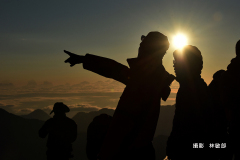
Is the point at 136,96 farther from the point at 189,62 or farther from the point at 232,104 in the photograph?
the point at 232,104

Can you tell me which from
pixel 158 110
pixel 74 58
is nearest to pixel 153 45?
pixel 158 110

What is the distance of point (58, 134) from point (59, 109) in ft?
3.45

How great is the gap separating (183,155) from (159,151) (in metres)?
169

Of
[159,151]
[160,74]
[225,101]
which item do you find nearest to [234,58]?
[225,101]

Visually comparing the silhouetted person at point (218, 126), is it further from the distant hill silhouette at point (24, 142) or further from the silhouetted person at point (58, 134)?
the distant hill silhouette at point (24, 142)

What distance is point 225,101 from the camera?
17.5 feet

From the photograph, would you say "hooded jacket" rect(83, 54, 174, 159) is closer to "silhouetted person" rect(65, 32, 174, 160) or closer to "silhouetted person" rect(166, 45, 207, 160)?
"silhouetted person" rect(65, 32, 174, 160)

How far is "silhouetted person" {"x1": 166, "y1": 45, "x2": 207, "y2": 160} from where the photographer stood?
177 inches

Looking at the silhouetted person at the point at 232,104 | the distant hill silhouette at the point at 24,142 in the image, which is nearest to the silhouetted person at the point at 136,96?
the silhouetted person at the point at 232,104

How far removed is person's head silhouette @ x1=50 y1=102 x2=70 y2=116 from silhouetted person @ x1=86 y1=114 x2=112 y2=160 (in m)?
5.12

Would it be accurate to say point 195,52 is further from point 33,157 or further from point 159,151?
point 159,151

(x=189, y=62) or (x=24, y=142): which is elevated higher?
(x=189, y=62)

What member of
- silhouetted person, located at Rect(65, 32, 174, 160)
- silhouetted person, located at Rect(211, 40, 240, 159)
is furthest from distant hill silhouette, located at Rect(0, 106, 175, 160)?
silhouetted person, located at Rect(65, 32, 174, 160)

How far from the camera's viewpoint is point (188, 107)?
15.4 ft
